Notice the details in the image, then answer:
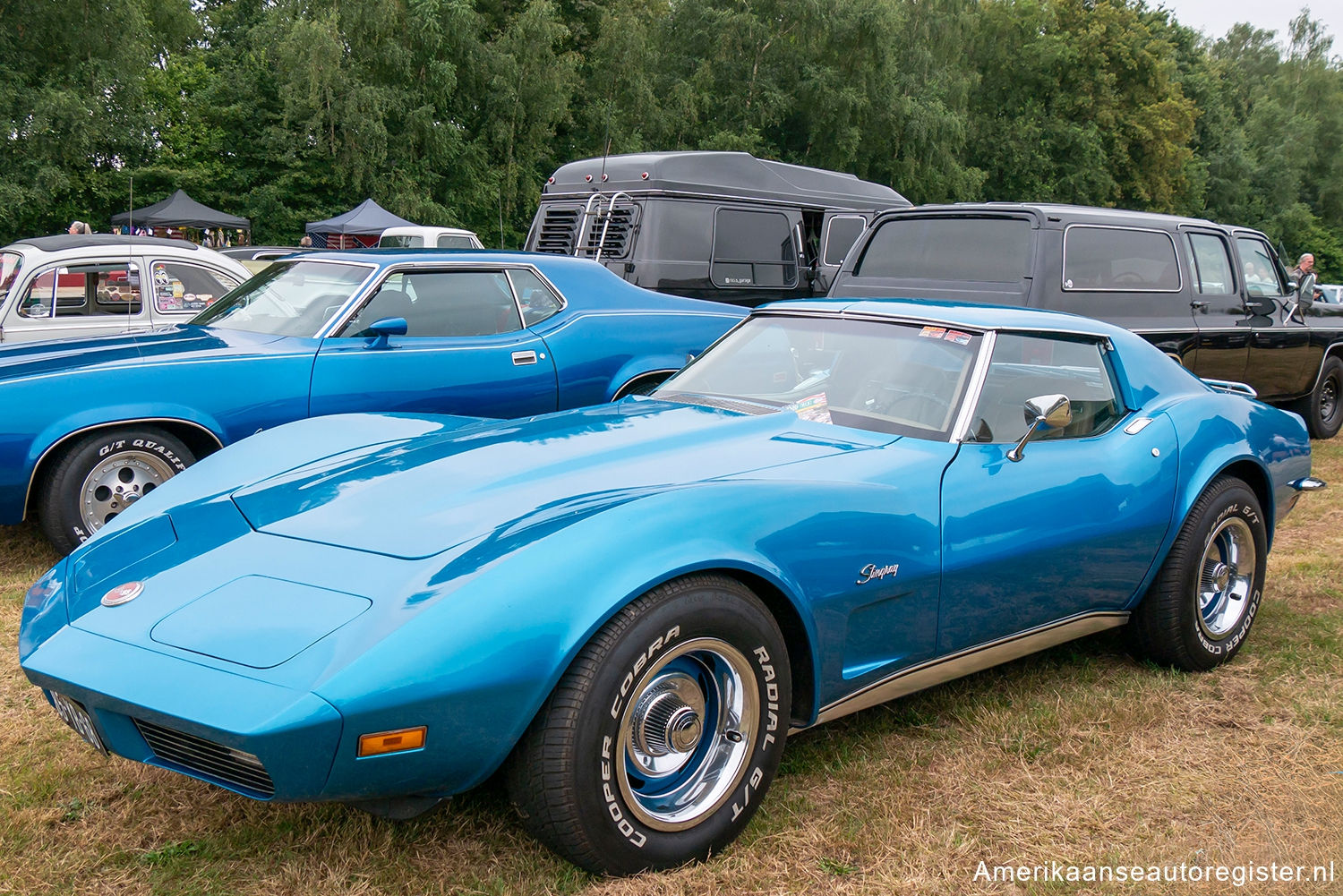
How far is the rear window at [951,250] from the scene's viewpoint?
24.0 ft

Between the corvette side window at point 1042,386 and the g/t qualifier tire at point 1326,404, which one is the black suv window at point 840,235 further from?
the corvette side window at point 1042,386

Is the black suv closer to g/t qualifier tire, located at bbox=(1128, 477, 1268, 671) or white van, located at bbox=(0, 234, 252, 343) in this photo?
g/t qualifier tire, located at bbox=(1128, 477, 1268, 671)

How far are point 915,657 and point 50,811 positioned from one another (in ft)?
7.60

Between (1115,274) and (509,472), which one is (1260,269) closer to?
(1115,274)

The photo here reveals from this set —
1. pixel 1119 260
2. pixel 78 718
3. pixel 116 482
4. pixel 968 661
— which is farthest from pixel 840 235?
pixel 78 718

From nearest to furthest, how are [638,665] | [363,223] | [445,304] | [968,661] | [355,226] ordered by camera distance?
[638,665]
[968,661]
[445,304]
[355,226]
[363,223]

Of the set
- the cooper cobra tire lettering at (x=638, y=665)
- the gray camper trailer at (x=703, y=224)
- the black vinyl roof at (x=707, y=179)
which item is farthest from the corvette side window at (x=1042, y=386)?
the black vinyl roof at (x=707, y=179)

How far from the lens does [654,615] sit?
7.75 ft

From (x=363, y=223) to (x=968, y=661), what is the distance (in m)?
22.4

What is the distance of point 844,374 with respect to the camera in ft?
11.8

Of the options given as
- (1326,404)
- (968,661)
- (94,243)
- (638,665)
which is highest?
(94,243)

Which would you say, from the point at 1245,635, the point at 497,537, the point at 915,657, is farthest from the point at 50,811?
the point at 1245,635

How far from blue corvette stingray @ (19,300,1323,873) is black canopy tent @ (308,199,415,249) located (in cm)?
2047

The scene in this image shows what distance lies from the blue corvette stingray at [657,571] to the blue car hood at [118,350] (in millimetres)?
1864
